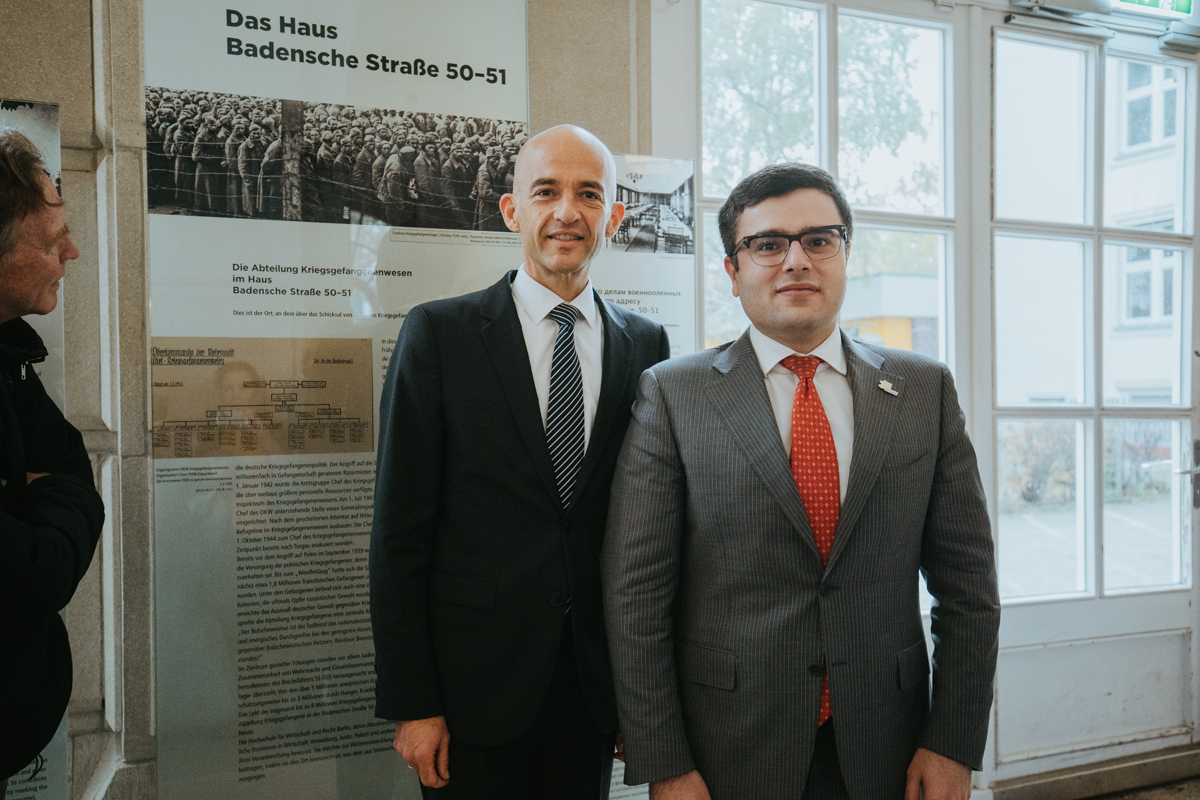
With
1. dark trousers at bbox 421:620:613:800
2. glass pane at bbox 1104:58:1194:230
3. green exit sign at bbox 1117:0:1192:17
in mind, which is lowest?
dark trousers at bbox 421:620:613:800

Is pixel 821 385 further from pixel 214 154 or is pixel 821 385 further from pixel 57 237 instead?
pixel 214 154

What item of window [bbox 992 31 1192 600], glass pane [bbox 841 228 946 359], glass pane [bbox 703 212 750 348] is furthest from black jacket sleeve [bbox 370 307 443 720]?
window [bbox 992 31 1192 600]

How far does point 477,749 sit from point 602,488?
573 mm

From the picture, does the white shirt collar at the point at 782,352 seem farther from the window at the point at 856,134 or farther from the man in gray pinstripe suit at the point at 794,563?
the window at the point at 856,134

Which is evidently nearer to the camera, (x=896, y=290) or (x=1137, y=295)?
(x=896, y=290)

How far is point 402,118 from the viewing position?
2002mm

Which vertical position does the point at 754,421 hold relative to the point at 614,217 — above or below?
below

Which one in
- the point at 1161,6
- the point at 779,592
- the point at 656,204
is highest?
the point at 1161,6

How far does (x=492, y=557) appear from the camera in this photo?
1381 mm

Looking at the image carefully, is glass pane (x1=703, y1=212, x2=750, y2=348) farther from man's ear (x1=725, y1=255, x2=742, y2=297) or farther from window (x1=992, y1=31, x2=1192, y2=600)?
window (x1=992, y1=31, x2=1192, y2=600)

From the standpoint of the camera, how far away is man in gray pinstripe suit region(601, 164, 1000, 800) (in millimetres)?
1269

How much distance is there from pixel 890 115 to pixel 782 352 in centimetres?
180

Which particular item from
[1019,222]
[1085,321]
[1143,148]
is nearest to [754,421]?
Result: [1019,222]

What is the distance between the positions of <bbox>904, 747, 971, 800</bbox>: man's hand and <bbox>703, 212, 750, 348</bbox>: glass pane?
58.3 inches
